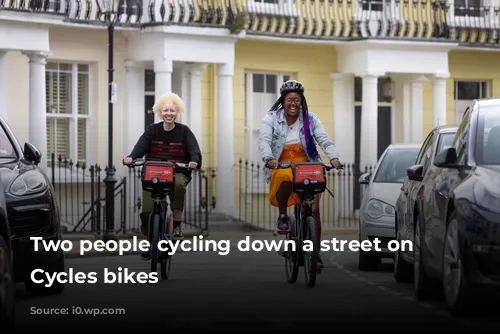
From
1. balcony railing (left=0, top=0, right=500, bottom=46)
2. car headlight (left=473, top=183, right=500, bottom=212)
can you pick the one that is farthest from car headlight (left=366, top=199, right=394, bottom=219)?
balcony railing (left=0, top=0, right=500, bottom=46)

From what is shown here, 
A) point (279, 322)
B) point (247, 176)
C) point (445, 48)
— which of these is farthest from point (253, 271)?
point (445, 48)

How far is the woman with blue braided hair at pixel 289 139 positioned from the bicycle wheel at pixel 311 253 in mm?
529

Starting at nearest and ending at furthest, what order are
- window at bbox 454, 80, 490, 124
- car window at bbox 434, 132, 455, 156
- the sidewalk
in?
car window at bbox 434, 132, 455, 156 → the sidewalk → window at bbox 454, 80, 490, 124

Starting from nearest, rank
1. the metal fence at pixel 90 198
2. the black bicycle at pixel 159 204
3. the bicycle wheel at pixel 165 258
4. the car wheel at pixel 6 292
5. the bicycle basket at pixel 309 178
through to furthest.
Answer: the car wheel at pixel 6 292
the bicycle basket at pixel 309 178
the black bicycle at pixel 159 204
the bicycle wheel at pixel 165 258
the metal fence at pixel 90 198

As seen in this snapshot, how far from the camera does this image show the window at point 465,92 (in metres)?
35.5

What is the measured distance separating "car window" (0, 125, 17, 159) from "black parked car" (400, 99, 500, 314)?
151 inches

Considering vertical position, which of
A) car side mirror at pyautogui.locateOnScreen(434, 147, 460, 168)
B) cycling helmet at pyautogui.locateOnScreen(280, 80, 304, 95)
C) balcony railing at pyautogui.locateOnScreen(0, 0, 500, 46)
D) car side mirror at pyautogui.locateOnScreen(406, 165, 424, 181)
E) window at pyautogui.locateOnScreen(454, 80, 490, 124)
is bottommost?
car side mirror at pyautogui.locateOnScreen(406, 165, 424, 181)

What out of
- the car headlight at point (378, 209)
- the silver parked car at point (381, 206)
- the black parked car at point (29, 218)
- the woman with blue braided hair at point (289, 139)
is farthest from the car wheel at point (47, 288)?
the car headlight at point (378, 209)

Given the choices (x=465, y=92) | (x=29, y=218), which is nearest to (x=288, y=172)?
(x=29, y=218)

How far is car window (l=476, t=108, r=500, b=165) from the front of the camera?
1202 cm

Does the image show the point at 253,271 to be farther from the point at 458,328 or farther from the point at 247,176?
the point at 247,176

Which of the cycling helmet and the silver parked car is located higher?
the cycling helmet

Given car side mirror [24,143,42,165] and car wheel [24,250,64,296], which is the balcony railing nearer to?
car side mirror [24,143,42,165]

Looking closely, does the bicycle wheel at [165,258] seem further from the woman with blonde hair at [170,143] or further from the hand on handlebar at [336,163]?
the hand on handlebar at [336,163]
